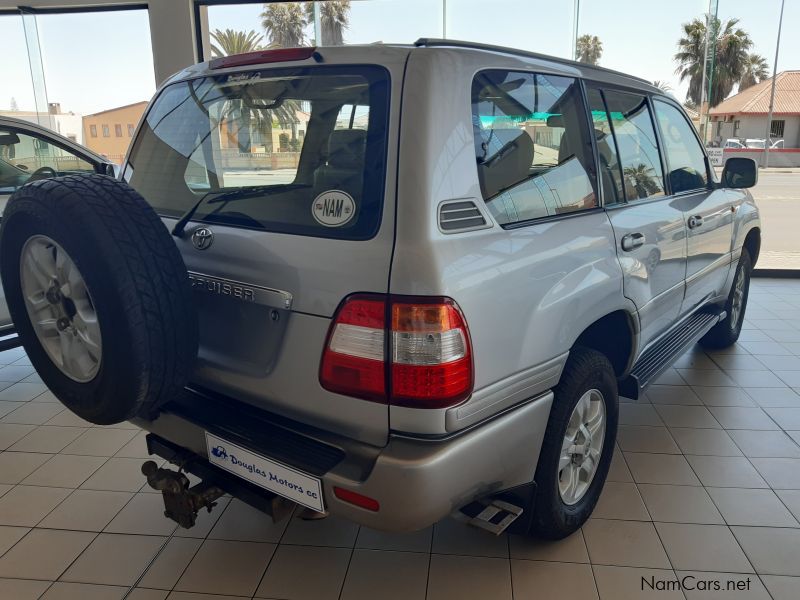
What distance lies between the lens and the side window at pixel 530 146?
1.66m

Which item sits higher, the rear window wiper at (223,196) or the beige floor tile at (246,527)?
the rear window wiper at (223,196)

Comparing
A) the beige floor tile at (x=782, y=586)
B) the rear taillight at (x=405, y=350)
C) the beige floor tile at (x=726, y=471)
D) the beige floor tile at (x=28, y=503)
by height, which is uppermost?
the rear taillight at (x=405, y=350)

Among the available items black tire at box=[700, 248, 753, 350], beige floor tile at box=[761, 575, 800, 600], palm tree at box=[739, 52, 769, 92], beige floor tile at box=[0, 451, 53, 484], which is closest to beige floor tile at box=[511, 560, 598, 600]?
beige floor tile at box=[761, 575, 800, 600]

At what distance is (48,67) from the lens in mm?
7328

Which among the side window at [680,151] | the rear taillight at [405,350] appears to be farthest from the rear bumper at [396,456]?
the side window at [680,151]

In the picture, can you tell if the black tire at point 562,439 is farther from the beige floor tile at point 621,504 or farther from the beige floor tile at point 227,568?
the beige floor tile at point 227,568

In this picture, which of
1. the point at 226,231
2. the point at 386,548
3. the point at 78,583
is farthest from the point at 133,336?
the point at 386,548

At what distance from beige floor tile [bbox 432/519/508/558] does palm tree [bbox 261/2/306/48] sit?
5825mm

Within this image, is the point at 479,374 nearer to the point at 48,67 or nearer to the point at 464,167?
the point at 464,167

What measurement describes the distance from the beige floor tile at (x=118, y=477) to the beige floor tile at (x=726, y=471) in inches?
97.1

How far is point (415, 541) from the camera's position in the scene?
7.23ft

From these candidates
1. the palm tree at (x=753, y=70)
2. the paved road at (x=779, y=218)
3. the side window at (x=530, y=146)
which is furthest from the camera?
the paved road at (x=779, y=218)

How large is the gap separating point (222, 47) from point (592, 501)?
6.46m

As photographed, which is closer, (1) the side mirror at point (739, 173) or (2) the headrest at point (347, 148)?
(2) the headrest at point (347, 148)
